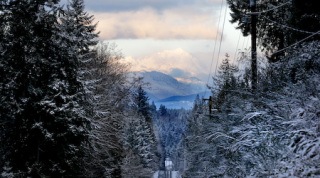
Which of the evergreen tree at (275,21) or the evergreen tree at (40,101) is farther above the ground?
the evergreen tree at (275,21)

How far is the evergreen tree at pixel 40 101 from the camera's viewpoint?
1504 cm

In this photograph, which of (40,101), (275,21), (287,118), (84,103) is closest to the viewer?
(287,118)

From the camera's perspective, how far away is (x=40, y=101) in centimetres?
1856

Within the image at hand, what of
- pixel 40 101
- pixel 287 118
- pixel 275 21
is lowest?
pixel 287 118

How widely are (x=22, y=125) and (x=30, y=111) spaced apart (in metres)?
0.74

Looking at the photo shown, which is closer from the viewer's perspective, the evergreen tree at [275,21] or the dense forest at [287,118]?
the dense forest at [287,118]

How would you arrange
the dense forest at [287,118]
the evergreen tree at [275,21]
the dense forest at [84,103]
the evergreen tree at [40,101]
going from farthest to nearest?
the evergreen tree at [275,21] → the evergreen tree at [40,101] → the dense forest at [84,103] → the dense forest at [287,118]


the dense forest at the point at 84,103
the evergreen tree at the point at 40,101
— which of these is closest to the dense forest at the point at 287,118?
the dense forest at the point at 84,103

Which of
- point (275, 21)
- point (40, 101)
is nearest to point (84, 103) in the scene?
point (40, 101)

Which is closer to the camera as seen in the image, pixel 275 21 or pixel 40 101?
pixel 40 101

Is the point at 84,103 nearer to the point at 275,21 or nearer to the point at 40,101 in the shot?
the point at 40,101

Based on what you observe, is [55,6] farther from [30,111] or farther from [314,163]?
[314,163]

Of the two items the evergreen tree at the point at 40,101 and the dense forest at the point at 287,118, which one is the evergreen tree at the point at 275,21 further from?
the evergreen tree at the point at 40,101

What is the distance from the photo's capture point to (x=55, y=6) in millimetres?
15734
